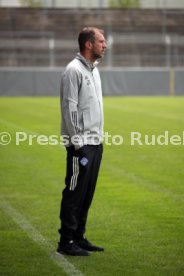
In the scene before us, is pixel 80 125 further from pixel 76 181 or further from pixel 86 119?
pixel 76 181

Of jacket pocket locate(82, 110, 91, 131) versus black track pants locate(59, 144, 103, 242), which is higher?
jacket pocket locate(82, 110, 91, 131)

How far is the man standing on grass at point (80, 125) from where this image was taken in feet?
22.4

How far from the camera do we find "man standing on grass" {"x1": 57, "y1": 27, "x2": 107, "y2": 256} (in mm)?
6816

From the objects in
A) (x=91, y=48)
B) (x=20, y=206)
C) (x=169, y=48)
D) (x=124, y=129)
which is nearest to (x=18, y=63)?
(x=169, y=48)

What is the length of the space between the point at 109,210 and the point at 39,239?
1.81 meters

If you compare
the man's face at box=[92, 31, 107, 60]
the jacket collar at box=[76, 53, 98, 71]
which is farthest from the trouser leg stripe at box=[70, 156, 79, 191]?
the man's face at box=[92, 31, 107, 60]

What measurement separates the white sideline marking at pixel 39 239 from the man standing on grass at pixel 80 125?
0.14 metres

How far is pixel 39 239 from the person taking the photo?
7727 mm

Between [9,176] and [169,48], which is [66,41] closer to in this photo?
[169,48]

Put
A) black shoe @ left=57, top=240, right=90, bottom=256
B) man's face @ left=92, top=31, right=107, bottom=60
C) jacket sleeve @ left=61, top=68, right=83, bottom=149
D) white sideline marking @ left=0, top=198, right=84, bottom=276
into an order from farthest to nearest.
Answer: black shoe @ left=57, top=240, right=90, bottom=256, man's face @ left=92, top=31, right=107, bottom=60, jacket sleeve @ left=61, top=68, right=83, bottom=149, white sideline marking @ left=0, top=198, right=84, bottom=276

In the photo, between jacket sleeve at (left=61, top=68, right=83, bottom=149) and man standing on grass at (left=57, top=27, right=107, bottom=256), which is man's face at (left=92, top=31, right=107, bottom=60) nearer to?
man standing on grass at (left=57, top=27, right=107, bottom=256)

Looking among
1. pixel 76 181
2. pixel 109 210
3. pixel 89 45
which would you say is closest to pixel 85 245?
pixel 76 181

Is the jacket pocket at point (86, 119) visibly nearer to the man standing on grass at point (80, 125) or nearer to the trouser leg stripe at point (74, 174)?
the man standing on grass at point (80, 125)

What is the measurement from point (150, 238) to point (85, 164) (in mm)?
1342
